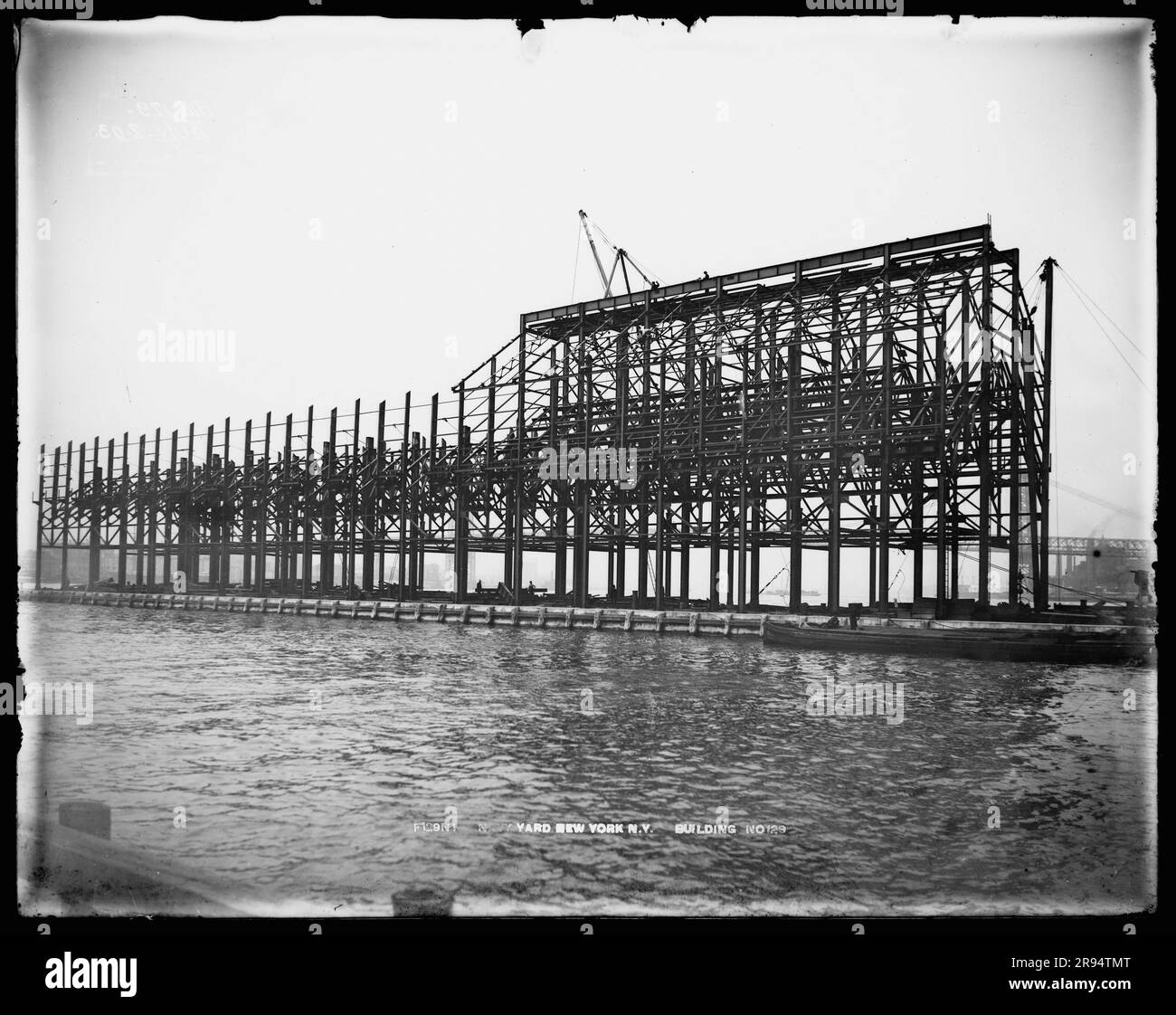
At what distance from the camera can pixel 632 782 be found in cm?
1429

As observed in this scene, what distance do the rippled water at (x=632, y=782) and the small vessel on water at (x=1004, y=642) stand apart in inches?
42.3

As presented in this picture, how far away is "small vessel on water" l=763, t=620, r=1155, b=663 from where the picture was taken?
28.1 metres

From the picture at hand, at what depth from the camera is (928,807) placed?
12.8 metres

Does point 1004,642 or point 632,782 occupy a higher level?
point 1004,642

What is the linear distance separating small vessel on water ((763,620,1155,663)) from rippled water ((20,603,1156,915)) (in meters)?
1.08

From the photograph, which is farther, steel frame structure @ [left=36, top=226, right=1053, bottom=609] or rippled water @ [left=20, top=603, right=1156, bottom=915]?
steel frame structure @ [left=36, top=226, right=1053, bottom=609]

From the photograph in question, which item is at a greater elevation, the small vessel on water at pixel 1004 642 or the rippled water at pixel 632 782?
the small vessel on water at pixel 1004 642

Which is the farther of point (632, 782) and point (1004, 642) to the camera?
point (1004, 642)

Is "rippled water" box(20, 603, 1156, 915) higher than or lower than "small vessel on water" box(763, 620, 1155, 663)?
lower

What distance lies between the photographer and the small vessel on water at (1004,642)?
2811cm

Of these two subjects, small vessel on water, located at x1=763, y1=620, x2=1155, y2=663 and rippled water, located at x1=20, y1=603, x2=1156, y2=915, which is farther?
small vessel on water, located at x1=763, y1=620, x2=1155, y2=663

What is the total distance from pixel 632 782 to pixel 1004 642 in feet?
62.9

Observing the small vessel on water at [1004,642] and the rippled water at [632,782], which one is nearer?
the rippled water at [632,782]

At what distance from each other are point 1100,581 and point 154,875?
363 ft
